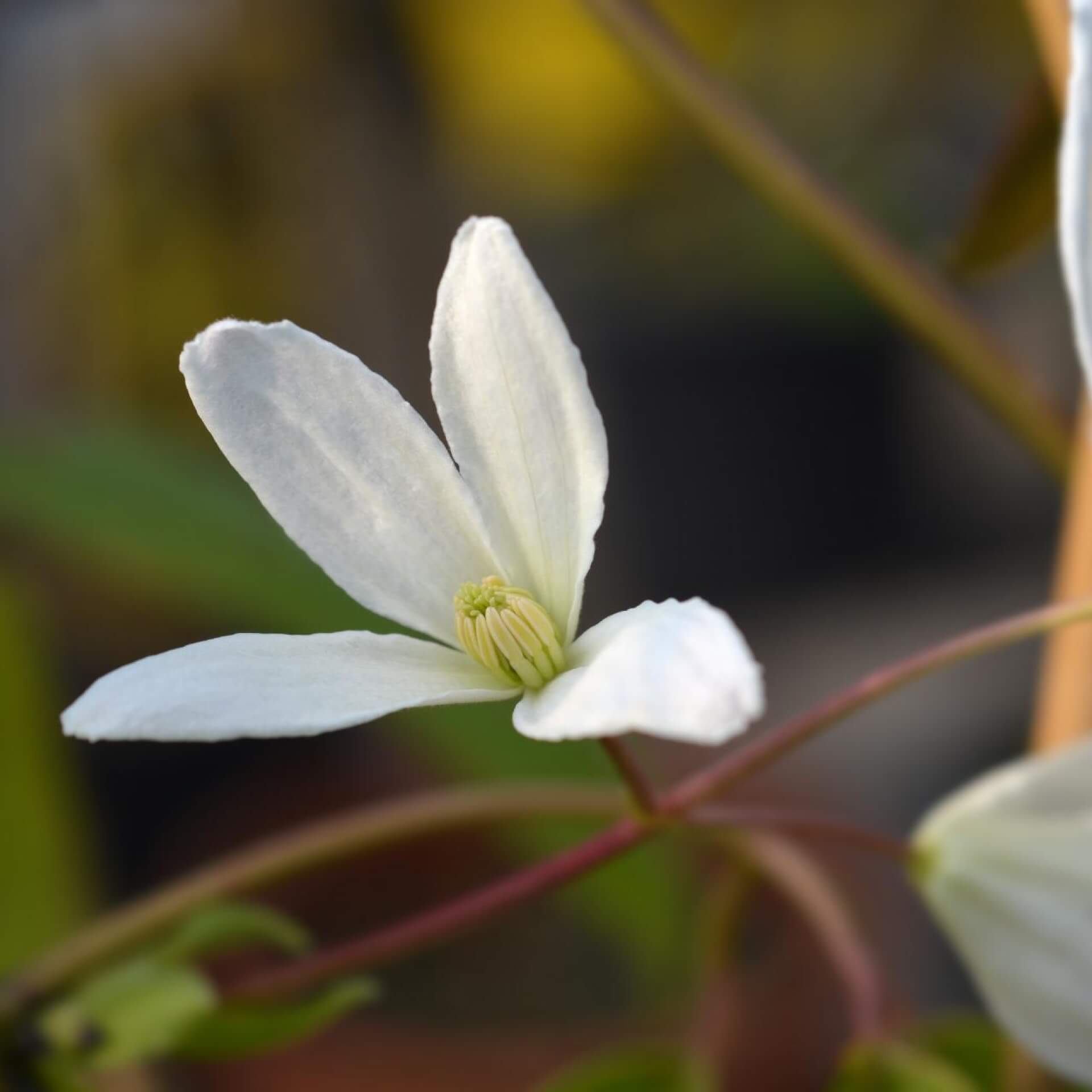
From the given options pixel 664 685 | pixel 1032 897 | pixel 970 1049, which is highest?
pixel 664 685

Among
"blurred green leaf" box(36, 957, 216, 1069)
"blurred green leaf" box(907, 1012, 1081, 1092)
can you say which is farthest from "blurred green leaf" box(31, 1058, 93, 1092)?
"blurred green leaf" box(907, 1012, 1081, 1092)

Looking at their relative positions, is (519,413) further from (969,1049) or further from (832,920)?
(969,1049)

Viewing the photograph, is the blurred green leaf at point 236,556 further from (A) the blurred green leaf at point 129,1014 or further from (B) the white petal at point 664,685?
(B) the white petal at point 664,685

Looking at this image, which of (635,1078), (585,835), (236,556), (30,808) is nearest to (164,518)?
(236,556)

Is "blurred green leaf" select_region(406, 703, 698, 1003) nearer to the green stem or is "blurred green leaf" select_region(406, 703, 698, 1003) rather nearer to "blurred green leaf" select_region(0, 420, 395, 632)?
"blurred green leaf" select_region(0, 420, 395, 632)

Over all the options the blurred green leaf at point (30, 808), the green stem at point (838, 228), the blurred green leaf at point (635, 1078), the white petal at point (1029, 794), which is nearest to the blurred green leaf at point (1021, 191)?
the green stem at point (838, 228)

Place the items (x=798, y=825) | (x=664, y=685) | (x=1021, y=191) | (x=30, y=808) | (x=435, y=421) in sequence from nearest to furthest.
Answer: (x=664, y=685)
(x=798, y=825)
(x=1021, y=191)
(x=30, y=808)
(x=435, y=421)
